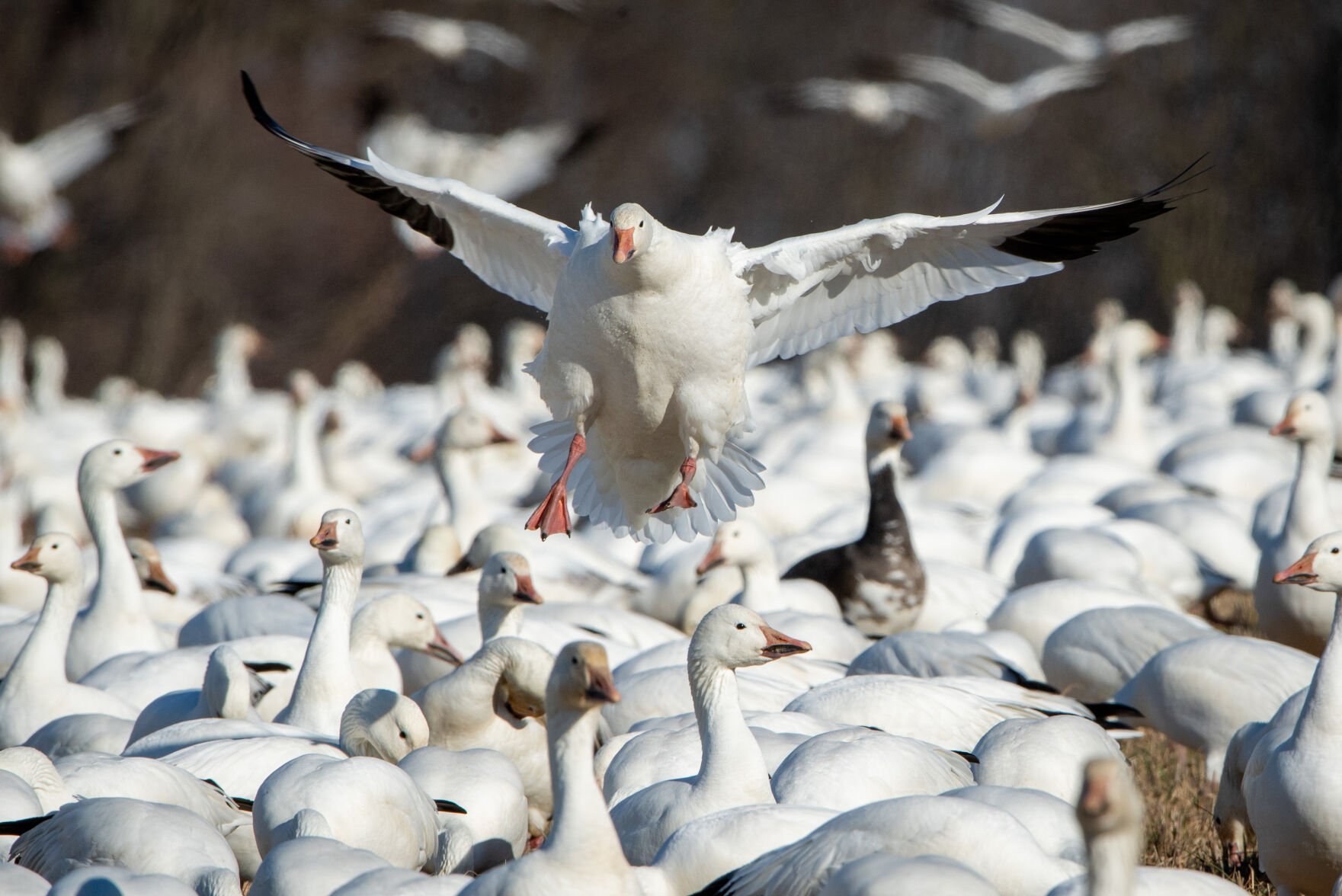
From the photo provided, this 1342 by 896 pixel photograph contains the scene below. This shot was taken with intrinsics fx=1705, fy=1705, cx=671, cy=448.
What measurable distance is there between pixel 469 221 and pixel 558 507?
37.9 inches

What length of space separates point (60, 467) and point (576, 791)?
921cm

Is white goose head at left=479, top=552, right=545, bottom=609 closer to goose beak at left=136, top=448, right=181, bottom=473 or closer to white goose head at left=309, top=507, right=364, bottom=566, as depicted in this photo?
white goose head at left=309, top=507, right=364, bottom=566

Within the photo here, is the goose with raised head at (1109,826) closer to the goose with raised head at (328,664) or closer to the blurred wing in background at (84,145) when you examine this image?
the goose with raised head at (328,664)

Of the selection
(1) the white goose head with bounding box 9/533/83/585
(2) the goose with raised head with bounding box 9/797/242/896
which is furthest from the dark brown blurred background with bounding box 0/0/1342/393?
(2) the goose with raised head with bounding box 9/797/242/896

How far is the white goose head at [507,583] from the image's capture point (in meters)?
4.94

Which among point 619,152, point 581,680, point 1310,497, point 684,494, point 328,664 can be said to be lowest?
point 619,152

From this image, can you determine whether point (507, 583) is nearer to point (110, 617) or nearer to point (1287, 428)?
point (110, 617)

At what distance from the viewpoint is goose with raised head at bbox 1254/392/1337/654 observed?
544 centimetres

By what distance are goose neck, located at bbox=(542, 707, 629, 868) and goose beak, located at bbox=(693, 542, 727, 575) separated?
340cm

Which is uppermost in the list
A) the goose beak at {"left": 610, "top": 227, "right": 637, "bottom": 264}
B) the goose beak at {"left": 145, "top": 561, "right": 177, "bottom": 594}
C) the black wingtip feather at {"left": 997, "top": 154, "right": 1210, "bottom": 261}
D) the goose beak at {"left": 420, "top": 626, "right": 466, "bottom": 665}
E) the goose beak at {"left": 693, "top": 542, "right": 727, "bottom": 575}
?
the black wingtip feather at {"left": 997, "top": 154, "right": 1210, "bottom": 261}

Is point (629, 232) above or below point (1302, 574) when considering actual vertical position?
above

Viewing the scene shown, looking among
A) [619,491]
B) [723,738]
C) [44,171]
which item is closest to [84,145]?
[44,171]

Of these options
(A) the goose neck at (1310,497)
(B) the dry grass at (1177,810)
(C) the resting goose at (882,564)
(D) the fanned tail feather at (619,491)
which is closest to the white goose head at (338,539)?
(D) the fanned tail feather at (619,491)

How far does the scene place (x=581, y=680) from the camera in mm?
2846
